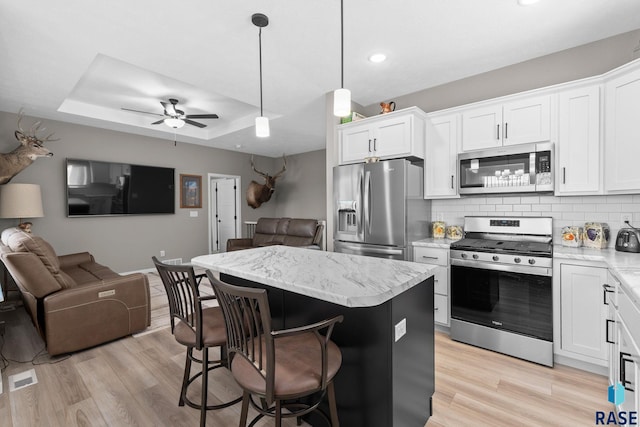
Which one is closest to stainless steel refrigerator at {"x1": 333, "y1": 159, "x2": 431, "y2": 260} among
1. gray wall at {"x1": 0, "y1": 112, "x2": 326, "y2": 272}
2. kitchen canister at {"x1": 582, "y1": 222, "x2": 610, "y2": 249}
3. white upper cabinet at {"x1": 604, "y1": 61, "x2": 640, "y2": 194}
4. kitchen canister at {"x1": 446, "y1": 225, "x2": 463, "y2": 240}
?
kitchen canister at {"x1": 446, "y1": 225, "x2": 463, "y2": 240}

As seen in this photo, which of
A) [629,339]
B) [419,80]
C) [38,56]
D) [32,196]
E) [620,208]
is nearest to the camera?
Result: [629,339]

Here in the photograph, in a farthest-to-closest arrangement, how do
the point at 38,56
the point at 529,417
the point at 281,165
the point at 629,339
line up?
the point at 281,165 < the point at 38,56 < the point at 529,417 < the point at 629,339

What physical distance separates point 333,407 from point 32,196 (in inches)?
184

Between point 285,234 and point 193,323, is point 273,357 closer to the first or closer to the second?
point 193,323

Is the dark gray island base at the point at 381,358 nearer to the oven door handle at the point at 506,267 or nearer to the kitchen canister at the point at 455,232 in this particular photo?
the oven door handle at the point at 506,267

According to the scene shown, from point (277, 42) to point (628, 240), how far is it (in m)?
3.24

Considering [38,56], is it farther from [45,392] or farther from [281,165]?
[281,165]

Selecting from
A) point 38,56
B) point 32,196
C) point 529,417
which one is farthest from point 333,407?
point 32,196

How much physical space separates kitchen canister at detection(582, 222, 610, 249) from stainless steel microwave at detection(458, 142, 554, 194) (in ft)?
1.48

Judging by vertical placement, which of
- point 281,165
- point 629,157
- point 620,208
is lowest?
point 620,208

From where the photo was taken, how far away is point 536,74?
2.86m

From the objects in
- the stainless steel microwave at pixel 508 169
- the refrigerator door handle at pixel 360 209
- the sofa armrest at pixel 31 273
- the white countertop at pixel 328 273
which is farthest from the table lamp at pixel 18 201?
the stainless steel microwave at pixel 508 169

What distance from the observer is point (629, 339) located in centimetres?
138

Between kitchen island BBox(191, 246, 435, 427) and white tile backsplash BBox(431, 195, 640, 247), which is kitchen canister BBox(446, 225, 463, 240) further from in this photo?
kitchen island BBox(191, 246, 435, 427)
